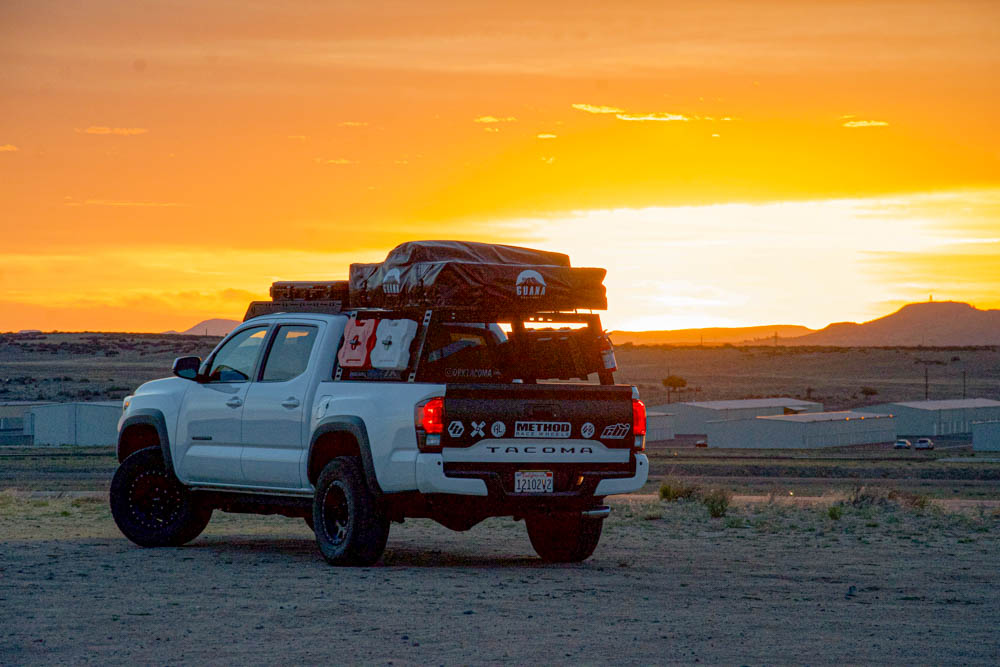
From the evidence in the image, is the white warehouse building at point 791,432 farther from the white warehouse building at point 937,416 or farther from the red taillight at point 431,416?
the red taillight at point 431,416

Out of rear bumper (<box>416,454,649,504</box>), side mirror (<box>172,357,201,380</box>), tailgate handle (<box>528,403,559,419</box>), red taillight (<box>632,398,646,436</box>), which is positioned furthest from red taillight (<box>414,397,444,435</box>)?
side mirror (<box>172,357,201,380</box>)

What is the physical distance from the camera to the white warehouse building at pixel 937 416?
326ft

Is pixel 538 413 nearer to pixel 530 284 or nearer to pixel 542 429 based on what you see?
pixel 542 429

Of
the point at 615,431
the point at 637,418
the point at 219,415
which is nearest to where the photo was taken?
the point at 615,431

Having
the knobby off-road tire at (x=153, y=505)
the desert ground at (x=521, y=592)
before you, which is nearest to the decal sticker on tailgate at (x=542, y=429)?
the desert ground at (x=521, y=592)

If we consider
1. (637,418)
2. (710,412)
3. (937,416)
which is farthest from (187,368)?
(937,416)

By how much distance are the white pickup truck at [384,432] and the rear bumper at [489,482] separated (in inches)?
0.5

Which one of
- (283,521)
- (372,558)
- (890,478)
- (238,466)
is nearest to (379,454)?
(372,558)

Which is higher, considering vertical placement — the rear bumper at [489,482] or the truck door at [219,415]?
the truck door at [219,415]

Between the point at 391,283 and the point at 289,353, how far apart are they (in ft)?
4.73

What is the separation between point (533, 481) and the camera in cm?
1185

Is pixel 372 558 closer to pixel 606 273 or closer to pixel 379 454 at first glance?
pixel 379 454

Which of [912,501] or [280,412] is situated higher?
[280,412]

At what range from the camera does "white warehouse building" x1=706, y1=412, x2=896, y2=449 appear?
278 ft
